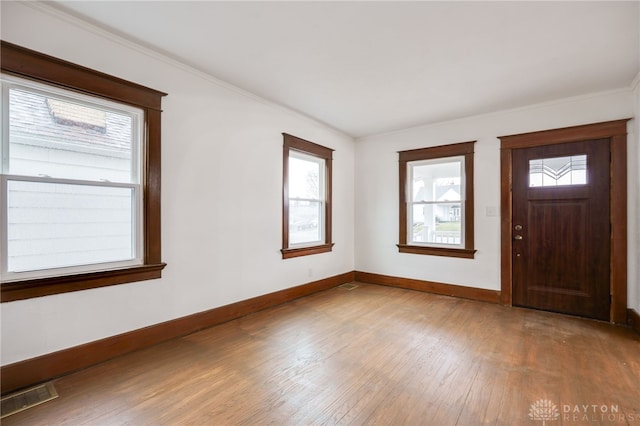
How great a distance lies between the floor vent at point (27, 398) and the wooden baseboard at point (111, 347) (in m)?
0.08

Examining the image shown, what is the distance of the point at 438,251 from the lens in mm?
4508

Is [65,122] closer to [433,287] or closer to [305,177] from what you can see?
[305,177]

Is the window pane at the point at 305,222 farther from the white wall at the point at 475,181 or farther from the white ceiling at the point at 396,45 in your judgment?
the white ceiling at the point at 396,45

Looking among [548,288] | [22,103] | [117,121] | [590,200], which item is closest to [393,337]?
[548,288]

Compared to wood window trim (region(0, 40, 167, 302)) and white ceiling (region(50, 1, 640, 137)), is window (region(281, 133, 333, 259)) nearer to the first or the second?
white ceiling (region(50, 1, 640, 137))

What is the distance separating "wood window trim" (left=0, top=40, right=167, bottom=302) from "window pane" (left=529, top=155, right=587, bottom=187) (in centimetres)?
449

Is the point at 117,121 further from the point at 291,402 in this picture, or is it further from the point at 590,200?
the point at 590,200

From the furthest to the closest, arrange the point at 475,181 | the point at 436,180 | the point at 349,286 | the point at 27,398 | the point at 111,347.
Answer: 1. the point at 349,286
2. the point at 436,180
3. the point at 475,181
4. the point at 111,347
5. the point at 27,398

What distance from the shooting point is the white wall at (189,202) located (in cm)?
210

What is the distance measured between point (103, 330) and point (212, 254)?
1105 millimetres

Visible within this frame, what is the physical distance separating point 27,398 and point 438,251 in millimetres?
4632

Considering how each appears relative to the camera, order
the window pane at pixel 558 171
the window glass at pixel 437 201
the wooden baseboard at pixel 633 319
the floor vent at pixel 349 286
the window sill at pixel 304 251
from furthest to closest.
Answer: the floor vent at pixel 349 286 < the window glass at pixel 437 201 < the window sill at pixel 304 251 < the window pane at pixel 558 171 < the wooden baseboard at pixel 633 319

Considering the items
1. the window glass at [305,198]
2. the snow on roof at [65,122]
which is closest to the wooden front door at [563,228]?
the window glass at [305,198]

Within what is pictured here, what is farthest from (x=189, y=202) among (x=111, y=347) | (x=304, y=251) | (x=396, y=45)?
(x=396, y=45)
